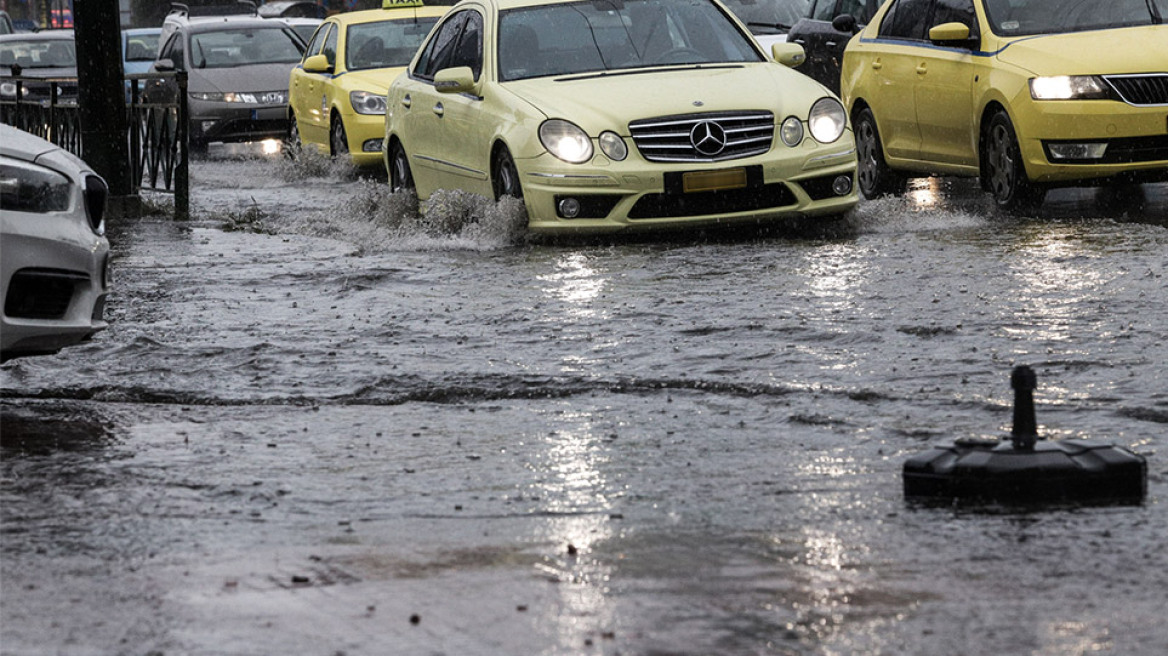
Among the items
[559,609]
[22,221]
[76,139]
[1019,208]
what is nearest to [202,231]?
[76,139]

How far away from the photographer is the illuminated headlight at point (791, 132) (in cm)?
1224

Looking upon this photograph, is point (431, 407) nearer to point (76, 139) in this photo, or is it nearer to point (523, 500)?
point (523, 500)

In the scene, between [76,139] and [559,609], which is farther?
[76,139]

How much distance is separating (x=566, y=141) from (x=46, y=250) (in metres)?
5.22

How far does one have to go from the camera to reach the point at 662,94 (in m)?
12.4

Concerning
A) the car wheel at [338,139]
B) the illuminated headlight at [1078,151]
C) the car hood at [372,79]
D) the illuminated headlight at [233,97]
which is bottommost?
the illuminated headlight at [233,97]

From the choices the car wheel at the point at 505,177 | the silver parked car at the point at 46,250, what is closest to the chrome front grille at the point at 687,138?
the car wheel at the point at 505,177

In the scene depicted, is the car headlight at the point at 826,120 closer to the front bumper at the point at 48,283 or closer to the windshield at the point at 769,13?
the front bumper at the point at 48,283

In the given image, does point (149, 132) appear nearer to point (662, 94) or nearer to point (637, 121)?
point (662, 94)

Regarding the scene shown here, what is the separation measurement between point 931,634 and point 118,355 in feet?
16.8

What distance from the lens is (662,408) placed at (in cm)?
714

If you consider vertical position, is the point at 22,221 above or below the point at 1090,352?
above

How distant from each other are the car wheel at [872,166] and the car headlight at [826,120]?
2687mm

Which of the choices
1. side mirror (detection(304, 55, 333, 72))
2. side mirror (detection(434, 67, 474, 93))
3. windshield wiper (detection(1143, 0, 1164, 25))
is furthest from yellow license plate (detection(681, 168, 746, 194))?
side mirror (detection(304, 55, 333, 72))
